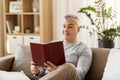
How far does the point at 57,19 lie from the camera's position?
399 centimetres

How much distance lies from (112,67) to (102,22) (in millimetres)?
1304

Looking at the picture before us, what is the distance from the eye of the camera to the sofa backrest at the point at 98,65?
2469mm

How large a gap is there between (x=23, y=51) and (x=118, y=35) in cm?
128

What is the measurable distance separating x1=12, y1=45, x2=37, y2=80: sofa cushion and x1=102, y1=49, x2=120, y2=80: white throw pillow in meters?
0.84

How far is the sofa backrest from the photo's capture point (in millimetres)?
2469

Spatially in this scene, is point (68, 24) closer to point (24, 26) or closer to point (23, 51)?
point (23, 51)

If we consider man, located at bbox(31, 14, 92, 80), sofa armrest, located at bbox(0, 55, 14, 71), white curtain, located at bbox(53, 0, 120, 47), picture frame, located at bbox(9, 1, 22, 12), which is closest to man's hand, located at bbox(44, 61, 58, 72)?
man, located at bbox(31, 14, 92, 80)

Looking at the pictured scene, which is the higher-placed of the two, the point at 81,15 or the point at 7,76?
the point at 81,15

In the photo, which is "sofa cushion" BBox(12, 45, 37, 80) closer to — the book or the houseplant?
the book

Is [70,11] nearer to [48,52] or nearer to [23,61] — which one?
[23,61]

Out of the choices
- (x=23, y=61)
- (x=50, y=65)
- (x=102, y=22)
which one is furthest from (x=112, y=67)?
(x=102, y=22)

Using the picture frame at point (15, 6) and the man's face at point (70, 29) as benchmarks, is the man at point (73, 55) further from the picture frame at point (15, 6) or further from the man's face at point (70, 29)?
the picture frame at point (15, 6)

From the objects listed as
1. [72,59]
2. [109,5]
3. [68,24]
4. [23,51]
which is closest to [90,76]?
[72,59]

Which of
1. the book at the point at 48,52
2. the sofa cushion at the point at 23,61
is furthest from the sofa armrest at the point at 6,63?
the book at the point at 48,52
